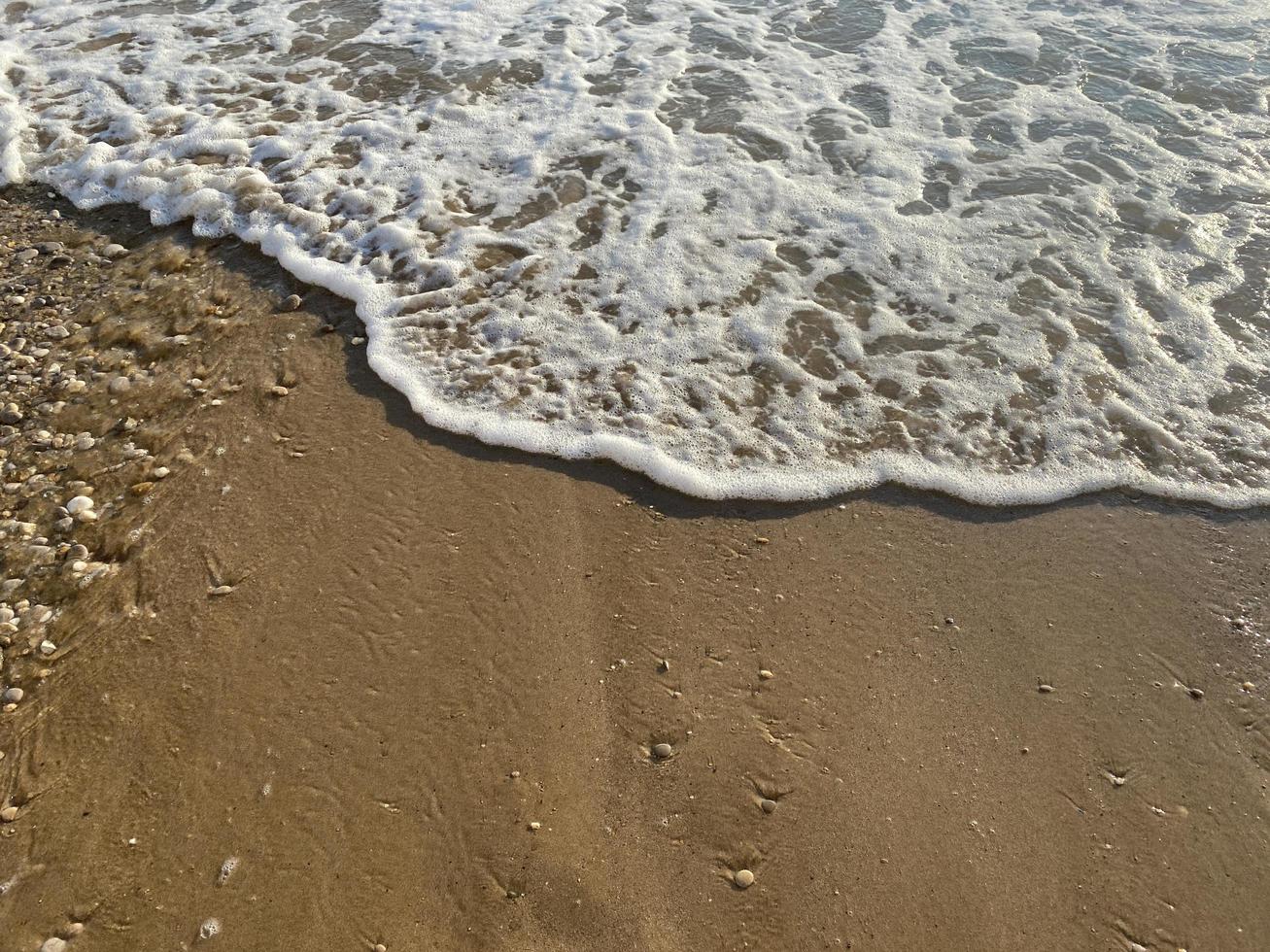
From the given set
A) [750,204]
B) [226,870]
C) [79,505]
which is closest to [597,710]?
[226,870]

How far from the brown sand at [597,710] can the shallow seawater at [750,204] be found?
41 cm

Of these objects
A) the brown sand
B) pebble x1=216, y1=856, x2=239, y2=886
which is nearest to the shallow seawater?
the brown sand

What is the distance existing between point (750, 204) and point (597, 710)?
3378 mm

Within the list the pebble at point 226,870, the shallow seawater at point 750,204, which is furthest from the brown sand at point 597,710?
the shallow seawater at point 750,204

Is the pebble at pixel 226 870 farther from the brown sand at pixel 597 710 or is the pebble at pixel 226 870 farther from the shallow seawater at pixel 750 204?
the shallow seawater at pixel 750 204

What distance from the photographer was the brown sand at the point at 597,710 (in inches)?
96.4

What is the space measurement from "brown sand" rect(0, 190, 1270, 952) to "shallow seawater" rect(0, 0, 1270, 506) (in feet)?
1.34

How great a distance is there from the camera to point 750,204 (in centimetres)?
505

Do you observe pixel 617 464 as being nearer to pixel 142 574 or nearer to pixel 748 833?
pixel 748 833

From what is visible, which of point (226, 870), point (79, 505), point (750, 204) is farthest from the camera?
point (750, 204)

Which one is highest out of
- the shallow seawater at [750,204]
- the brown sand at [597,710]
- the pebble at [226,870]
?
the shallow seawater at [750,204]

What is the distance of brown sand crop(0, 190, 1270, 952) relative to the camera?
8.04ft

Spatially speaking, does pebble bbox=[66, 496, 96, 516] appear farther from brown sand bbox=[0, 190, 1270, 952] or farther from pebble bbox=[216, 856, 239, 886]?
pebble bbox=[216, 856, 239, 886]

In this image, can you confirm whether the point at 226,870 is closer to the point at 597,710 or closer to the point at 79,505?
the point at 597,710
